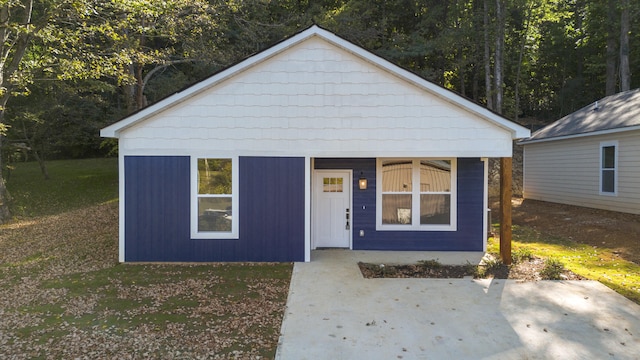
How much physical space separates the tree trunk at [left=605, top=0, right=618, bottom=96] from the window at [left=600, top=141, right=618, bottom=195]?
14649 mm

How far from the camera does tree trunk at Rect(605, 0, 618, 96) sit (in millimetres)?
25812

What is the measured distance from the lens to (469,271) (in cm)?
820

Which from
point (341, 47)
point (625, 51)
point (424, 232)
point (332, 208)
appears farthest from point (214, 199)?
point (625, 51)

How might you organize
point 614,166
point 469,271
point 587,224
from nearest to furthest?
point 469,271 → point 587,224 → point 614,166

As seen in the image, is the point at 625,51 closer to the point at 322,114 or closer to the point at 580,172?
the point at 580,172

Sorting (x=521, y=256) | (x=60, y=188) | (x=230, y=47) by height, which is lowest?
(x=521, y=256)

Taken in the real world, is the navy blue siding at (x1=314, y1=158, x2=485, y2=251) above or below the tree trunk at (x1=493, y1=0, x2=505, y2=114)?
below

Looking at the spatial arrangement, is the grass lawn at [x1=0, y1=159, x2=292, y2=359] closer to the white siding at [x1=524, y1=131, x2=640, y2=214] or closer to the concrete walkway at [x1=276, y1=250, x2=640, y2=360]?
the concrete walkway at [x1=276, y1=250, x2=640, y2=360]

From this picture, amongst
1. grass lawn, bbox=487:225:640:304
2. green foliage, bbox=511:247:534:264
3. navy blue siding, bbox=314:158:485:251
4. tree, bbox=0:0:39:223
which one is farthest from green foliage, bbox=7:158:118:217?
grass lawn, bbox=487:225:640:304

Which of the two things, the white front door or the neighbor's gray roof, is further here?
the neighbor's gray roof

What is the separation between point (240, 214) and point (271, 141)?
1.73 m

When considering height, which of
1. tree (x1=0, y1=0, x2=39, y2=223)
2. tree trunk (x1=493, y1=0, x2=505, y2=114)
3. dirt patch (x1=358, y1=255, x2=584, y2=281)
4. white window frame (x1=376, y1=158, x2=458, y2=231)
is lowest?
dirt patch (x1=358, y1=255, x2=584, y2=281)

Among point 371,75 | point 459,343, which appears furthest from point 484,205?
point 459,343

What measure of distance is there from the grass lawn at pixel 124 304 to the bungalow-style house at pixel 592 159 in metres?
12.5
